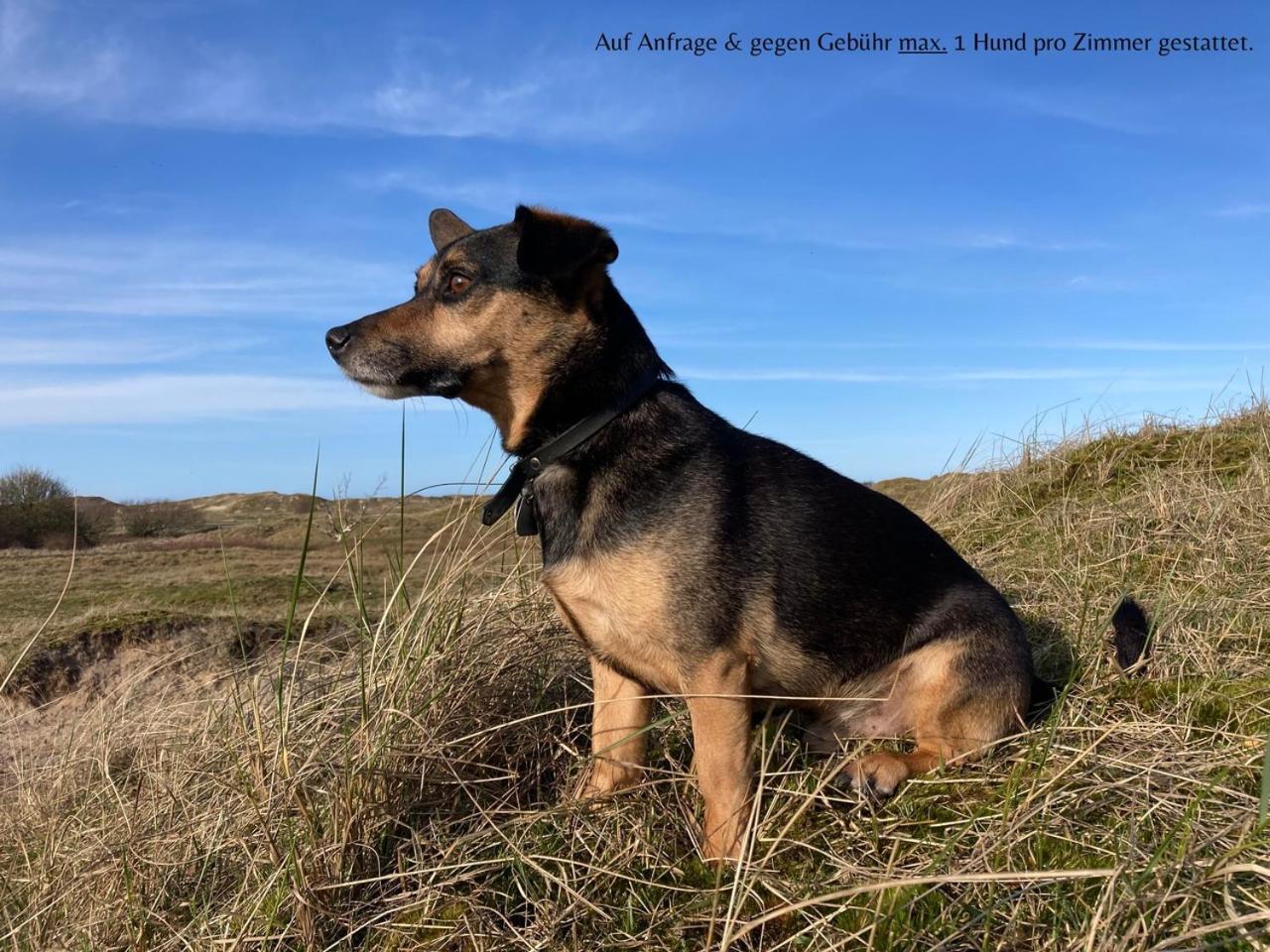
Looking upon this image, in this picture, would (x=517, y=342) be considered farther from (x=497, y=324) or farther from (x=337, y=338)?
(x=337, y=338)

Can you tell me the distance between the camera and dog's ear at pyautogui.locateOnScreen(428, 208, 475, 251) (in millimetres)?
5156

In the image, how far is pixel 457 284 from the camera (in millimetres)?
4082

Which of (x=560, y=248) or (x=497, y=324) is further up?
(x=560, y=248)

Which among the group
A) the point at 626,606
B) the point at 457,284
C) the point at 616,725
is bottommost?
the point at 616,725

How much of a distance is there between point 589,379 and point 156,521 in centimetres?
1304

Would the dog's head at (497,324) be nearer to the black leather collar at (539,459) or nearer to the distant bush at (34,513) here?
the black leather collar at (539,459)

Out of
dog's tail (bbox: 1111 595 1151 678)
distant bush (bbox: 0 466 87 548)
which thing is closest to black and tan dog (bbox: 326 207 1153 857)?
dog's tail (bbox: 1111 595 1151 678)

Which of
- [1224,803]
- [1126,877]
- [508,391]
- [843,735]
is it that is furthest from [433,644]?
[1224,803]

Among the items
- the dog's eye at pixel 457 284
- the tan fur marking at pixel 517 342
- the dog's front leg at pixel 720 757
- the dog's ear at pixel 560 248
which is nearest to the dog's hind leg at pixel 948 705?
the dog's front leg at pixel 720 757

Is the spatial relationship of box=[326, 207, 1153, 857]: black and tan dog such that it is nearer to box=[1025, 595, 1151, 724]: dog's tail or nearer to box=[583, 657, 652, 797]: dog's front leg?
box=[583, 657, 652, 797]: dog's front leg

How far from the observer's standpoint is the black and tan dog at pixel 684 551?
357 cm

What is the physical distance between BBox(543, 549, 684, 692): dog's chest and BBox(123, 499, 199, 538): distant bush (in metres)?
12.6

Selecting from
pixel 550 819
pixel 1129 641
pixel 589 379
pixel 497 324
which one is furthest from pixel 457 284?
pixel 1129 641

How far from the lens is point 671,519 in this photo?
144 inches
